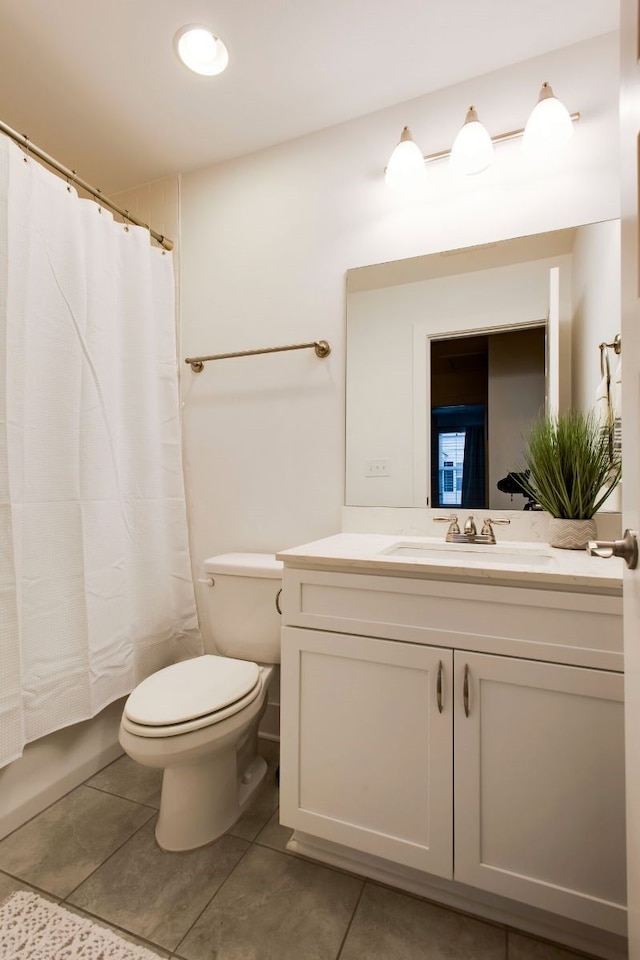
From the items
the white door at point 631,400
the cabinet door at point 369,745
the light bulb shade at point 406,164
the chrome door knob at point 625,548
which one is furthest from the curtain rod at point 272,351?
the chrome door knob at point 625,548

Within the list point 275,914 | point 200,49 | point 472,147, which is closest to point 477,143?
point 472,147

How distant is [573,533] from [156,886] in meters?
1.46

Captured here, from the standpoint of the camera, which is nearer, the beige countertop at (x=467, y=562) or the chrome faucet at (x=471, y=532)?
the beige countertop at (x=467, y=562)

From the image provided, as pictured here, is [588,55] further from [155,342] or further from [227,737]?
[227,737]

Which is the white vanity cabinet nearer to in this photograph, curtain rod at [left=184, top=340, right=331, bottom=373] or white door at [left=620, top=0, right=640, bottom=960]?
white door at [left=620, top=0, right=640, bottom=960]

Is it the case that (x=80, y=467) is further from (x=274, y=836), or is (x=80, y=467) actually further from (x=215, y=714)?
(x=274, y=836)

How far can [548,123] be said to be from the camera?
139 centimetres

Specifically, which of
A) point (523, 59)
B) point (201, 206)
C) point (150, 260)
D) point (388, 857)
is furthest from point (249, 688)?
point (523, 59)

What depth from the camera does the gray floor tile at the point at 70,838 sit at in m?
1.24

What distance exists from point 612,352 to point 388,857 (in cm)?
146

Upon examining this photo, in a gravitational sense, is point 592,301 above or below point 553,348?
above

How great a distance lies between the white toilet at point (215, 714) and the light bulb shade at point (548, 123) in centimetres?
158

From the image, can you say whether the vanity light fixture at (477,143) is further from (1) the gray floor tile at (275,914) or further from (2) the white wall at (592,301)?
(1) the gray floor tile at (275,914)

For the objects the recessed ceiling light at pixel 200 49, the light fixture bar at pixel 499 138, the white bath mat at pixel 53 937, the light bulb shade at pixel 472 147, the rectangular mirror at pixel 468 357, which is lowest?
the white bath mat at pixel 53 937
